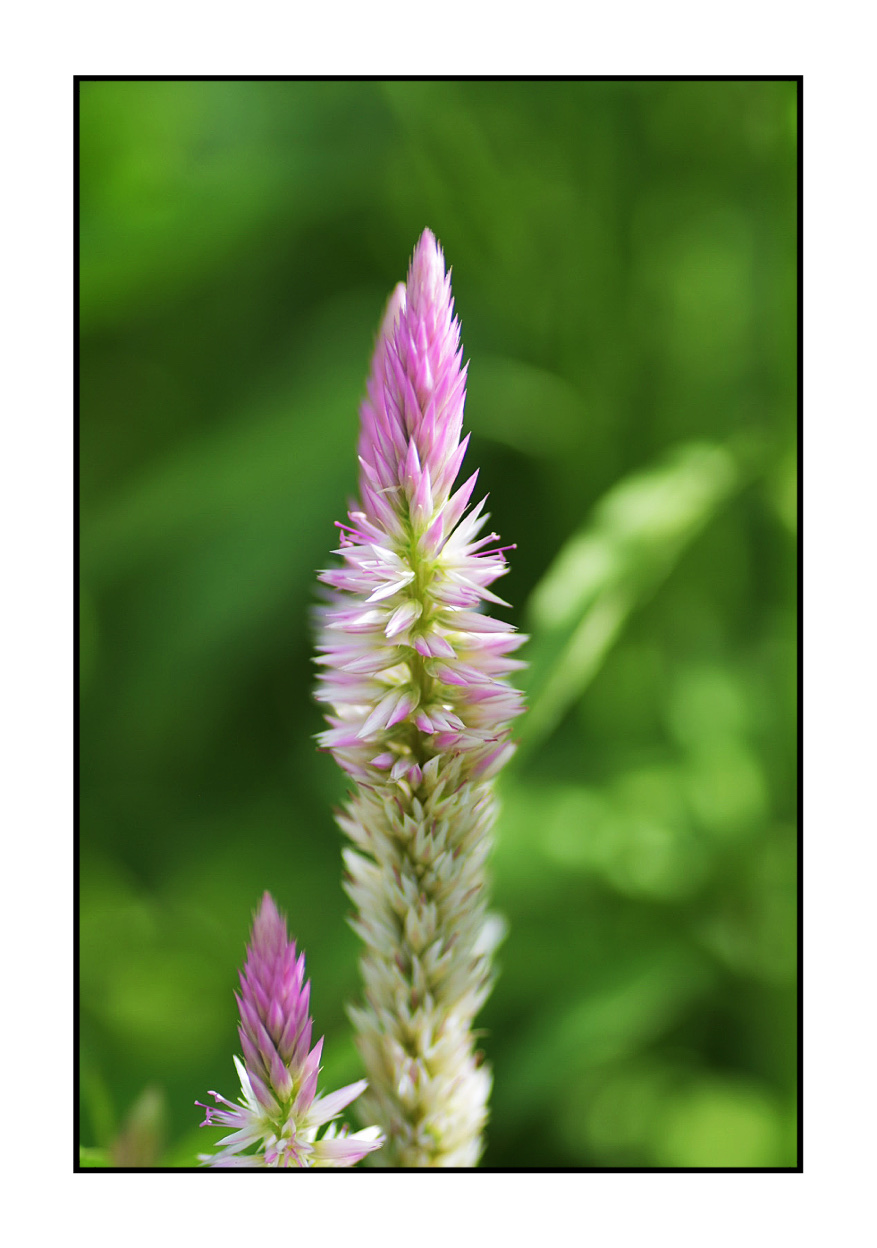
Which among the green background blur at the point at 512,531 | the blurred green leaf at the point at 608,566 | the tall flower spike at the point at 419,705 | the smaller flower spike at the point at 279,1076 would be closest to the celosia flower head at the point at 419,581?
the tall flower spike at the point at 419,705

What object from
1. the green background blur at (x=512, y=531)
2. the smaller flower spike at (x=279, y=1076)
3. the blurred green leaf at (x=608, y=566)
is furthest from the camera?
the green background blur at (x=512, y=531)

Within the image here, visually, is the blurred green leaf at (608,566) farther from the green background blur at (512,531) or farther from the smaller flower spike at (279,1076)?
the smaller flower spike at (279,1076)

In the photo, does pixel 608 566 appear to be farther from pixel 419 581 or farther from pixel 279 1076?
pixel 279 1076

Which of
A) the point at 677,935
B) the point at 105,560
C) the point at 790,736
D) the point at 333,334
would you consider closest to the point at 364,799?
the point at 790,736

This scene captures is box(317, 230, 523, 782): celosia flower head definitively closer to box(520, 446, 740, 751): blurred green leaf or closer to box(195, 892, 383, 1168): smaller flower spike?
box(195, 892, 383, 1168): smaller flower spike

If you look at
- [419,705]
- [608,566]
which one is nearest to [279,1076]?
[419,705]

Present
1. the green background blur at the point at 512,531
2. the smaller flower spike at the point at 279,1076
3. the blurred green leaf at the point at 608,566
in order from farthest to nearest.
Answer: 1. the green background blur at the point at 512,531
2. the blurred green leaf at the point at 608,566
3. the smaller flower spike at the point at 279,1076
